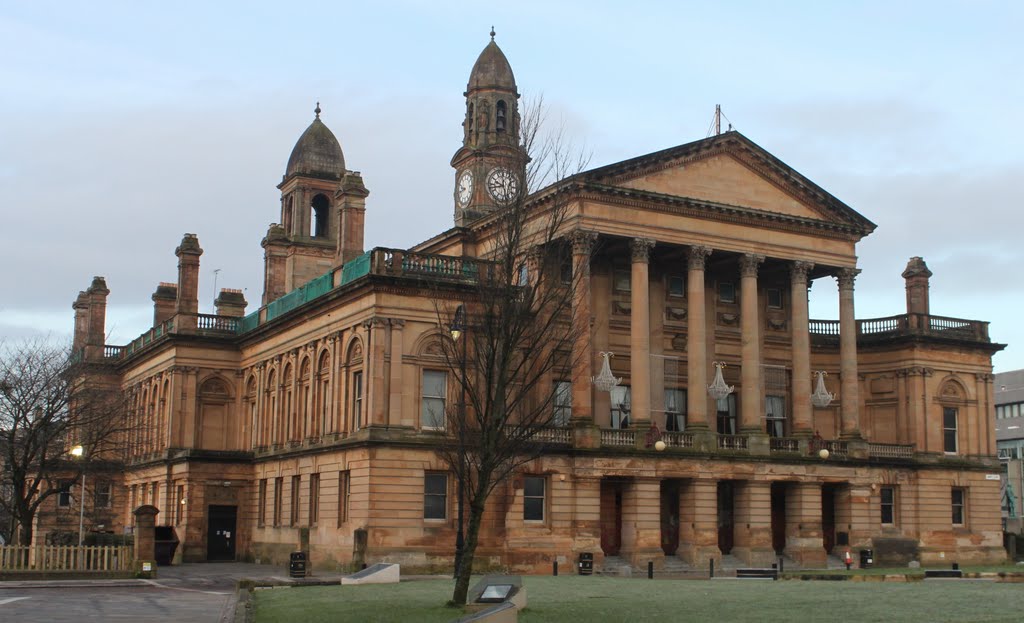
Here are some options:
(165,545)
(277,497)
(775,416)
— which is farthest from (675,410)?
(165,545)

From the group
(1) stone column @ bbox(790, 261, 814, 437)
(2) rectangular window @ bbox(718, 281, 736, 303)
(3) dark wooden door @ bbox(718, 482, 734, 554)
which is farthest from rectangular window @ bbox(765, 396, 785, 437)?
(2) rectangular window @ bbox(718, 281, 736, 303)

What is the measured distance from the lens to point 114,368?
79312mm

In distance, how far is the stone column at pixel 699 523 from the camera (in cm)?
5250

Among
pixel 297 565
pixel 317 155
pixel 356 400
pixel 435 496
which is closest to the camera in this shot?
pixel 297 565

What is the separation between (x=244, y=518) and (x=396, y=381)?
1897 cm

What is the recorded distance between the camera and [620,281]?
2279 inches

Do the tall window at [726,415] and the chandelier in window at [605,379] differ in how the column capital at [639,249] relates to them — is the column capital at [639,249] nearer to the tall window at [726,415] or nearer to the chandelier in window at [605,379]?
the chandelier in window at [605,379]

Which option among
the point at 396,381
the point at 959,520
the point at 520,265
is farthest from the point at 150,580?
the point at 959,520

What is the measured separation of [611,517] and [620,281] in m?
10.6

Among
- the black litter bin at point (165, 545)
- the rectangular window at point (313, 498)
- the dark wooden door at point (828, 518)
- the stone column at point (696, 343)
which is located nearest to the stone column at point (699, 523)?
the stone column at point (696, 343)

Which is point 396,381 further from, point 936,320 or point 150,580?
point 936,320

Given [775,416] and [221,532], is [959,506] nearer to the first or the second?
[775,416]

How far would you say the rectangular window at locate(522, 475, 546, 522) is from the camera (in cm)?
5128

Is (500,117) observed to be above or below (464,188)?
above
